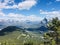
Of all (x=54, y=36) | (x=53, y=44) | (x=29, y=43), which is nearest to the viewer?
(x=29, y=43)

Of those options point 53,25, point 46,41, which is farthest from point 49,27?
point 46,41

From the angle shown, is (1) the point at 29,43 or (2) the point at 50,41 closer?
(1) the point at 29,43

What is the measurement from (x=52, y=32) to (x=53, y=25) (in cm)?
131

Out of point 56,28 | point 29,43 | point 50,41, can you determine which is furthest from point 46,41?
point 29,43

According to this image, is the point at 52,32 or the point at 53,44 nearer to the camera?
the point at 53,44

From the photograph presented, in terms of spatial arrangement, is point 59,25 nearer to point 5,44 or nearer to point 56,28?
point 56,28

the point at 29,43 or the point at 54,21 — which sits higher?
the point at 54,21

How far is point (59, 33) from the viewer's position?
2589cm

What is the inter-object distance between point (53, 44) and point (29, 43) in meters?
4.16

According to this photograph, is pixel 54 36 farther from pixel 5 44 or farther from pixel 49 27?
pixel 5 44

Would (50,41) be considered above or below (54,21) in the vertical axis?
below

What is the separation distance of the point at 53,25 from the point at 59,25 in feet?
3.22

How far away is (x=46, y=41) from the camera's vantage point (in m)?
26.2

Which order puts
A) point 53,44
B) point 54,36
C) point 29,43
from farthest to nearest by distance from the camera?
point 54,36 → point 53,44 → point 29,43
